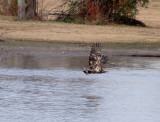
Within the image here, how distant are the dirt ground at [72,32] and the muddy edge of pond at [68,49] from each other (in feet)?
1.63

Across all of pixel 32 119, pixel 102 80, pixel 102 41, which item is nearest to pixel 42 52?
pixel 102 41

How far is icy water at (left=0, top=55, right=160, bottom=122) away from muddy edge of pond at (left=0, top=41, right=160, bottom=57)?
1030 mm

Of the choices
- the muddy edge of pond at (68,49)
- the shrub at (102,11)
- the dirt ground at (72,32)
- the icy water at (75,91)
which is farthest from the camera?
the shrub at (102,11)

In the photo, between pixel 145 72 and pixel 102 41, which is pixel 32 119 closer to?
pixel 145 72

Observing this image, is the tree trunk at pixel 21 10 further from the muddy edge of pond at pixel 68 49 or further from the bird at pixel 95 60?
the bird at pixel 95 60

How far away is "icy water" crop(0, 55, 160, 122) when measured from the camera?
8.39 metres

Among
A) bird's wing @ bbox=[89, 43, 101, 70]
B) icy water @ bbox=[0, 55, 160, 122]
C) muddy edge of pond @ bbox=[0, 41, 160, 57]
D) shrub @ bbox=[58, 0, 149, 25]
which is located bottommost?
icy water @ bbox=[0, 55, 160, 122]

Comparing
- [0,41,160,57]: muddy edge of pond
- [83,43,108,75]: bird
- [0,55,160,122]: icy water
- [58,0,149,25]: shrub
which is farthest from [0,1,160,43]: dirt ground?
[83,43,108,75]: bird

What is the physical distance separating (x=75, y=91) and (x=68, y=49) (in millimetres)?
6365

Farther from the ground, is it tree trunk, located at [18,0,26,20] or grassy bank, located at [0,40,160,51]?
tree trunk, located at [18,0,26,20]

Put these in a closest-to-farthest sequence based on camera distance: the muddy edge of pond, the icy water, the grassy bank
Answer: the icy water
the muddy edge of pond
the grassy bank

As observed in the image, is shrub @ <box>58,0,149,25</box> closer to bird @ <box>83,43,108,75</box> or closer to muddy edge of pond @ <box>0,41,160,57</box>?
muddy edge of pond @ <box>0,41,160,57</box>

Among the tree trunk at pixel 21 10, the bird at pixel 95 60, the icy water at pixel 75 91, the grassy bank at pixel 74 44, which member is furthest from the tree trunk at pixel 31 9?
the bird at pixel 95 60

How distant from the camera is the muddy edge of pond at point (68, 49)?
16141 millimetres
